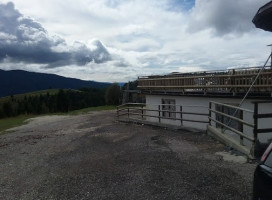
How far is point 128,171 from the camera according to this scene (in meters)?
9.48

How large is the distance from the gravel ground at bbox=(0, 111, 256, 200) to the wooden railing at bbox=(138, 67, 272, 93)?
4.33 m

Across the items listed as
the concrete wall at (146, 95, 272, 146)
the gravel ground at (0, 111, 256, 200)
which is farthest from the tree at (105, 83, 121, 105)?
the gravel ground at (0, 111, 256, 200)

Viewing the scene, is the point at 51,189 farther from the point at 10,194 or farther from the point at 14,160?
the point at 14,160

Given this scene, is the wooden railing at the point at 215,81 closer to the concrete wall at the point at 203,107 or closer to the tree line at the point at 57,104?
the concrete wall at the point at 203,107

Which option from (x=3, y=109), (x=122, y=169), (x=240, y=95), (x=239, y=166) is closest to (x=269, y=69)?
(x=240, y=95)

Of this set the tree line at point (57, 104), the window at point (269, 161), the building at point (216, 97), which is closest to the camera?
the window at point (269, 161)

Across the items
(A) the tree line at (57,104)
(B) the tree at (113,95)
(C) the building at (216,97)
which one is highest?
(C) the building at (216,97)

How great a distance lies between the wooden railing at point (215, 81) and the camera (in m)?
16.5

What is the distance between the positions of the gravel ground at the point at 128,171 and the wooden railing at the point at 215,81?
14.2 feet

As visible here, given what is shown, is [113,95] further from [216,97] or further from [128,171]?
[128,171]

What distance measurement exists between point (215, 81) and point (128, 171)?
39.9 ft

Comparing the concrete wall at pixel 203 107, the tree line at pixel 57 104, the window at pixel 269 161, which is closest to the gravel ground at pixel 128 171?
the window at pixel 269 161

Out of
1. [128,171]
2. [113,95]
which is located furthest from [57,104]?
[128,171]

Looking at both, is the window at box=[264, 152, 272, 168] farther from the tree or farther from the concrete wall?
the tree
